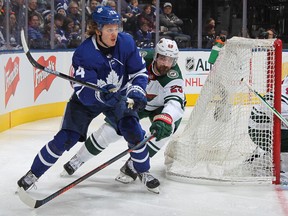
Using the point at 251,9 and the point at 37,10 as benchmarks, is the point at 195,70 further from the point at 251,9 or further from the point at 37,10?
the point at 37,10

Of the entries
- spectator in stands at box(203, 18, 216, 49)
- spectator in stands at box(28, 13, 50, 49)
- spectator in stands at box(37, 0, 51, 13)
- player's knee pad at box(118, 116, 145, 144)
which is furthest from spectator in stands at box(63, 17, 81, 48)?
player's knee pad at box(118, 116, 145, 144)

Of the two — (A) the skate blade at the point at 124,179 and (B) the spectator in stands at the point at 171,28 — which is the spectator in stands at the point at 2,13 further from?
(B) the spectator in stands at the point at 171,28

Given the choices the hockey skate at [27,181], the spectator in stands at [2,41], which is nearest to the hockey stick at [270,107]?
the hockey skate at [27,181]

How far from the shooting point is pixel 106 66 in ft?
10.5

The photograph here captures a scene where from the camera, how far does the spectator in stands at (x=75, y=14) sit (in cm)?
747

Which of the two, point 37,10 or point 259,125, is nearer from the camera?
point 259,125

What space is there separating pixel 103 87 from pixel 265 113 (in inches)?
39.3

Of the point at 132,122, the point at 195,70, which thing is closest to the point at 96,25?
the point at 132,122

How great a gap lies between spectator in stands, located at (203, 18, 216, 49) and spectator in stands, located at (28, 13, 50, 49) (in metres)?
2.47

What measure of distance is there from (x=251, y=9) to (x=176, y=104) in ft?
18.8

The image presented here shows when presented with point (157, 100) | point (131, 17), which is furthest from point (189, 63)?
point (157, 100)

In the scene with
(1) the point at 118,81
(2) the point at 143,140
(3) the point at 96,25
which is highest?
(3) the point at 96,25

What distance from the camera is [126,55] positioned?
324 centimetres

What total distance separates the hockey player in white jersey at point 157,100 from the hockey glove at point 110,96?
40cm
